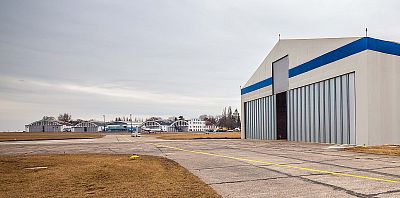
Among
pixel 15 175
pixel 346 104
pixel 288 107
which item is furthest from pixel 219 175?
pixel 288 107

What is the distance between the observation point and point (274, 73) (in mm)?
38688

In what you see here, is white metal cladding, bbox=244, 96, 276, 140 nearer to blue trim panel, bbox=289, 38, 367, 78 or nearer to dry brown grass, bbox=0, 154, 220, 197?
blue trim panel, bbox=289, 38, 367, 78

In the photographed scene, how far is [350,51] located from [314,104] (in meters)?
6.47

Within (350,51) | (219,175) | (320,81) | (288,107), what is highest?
(350,51)

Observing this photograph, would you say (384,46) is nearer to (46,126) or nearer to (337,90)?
(337,90)

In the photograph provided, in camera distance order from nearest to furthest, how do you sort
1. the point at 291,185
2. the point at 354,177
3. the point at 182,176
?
1. the point at 291,185
2. the point at 354,177
3. the point at 182,176

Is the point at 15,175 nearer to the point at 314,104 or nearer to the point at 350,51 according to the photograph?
the point at 350,51

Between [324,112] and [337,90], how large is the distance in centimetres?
254

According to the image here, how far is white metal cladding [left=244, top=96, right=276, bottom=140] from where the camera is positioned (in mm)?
39250

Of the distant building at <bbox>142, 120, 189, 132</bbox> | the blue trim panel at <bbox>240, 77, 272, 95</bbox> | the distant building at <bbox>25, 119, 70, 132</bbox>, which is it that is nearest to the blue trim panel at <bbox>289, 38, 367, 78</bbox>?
the blue trim panel at <bbox>240, 77, 272, 95</bbox>

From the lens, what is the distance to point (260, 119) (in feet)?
141

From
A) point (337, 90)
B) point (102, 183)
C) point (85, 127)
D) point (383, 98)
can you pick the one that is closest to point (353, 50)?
point (337, 90)

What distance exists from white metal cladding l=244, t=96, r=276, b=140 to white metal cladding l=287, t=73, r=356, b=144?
5.14 metres

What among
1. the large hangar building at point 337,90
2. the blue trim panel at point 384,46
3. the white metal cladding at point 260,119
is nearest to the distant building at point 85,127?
the white metal cladding at point 260,119
